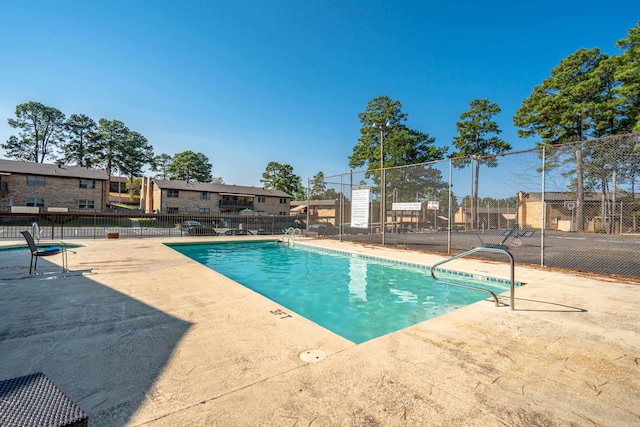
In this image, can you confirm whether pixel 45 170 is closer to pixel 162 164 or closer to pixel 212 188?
pixel 212 188

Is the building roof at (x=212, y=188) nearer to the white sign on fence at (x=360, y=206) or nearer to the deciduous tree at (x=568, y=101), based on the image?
the white sign on fence at (x=360, y=206)

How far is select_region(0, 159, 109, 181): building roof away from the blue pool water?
2649 centimetres

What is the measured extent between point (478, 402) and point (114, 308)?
4.30 metres

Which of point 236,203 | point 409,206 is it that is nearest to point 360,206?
point 409,206

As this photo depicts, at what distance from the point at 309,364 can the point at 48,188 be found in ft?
121

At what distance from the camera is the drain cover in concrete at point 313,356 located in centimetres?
246

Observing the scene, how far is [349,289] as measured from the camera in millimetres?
6828

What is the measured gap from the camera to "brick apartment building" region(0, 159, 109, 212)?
2594 centimetres

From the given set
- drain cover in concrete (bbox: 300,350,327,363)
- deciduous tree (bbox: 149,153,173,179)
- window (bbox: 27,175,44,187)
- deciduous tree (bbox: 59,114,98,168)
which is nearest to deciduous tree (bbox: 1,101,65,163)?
deciduous tree (bbox: 59,114,98,168)

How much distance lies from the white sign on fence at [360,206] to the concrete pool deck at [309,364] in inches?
326

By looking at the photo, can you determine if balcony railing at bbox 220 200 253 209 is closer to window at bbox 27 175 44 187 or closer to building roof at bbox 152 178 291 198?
building roof at bbox 152 178 291 198

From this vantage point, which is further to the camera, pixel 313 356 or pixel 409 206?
pixel 409 206

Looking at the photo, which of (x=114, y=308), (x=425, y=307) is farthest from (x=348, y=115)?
(x=114, y=308)

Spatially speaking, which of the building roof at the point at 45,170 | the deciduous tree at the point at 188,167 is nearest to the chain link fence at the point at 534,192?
the building roof at the point at 45,170
